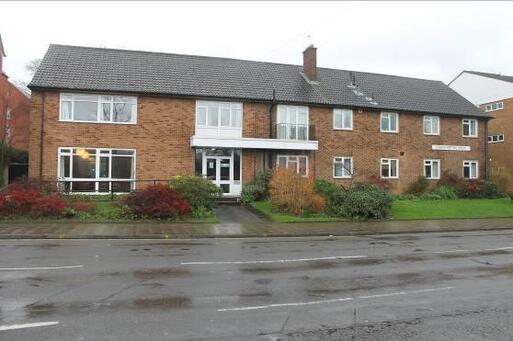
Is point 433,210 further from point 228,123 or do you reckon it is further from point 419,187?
point 228,123

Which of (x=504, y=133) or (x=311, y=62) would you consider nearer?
(x=311, y=62)

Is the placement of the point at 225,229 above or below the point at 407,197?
below

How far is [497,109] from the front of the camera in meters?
42.5

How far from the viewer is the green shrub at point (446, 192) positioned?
30466mm

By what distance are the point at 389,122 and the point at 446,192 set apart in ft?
17.7

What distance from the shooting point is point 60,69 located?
1041 inches

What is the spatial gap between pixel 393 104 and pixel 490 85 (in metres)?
16.6

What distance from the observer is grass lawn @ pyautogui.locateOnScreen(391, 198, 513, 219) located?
2386cm

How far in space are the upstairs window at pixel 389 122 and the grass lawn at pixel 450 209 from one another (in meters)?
5.35

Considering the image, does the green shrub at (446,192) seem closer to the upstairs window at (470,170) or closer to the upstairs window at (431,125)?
the upstairs window at (470,170)

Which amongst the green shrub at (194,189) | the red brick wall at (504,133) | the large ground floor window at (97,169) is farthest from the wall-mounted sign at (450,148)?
the large ground floor window at (97,169)

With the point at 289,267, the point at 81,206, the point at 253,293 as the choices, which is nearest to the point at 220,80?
the point at 81,206

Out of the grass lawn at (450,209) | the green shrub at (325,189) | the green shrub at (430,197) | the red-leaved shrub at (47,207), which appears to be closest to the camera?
the red-leaved shrub at (47,207)

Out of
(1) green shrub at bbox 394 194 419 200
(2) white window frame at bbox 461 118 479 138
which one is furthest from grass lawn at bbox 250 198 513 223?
(2) white window frame at bbox 461 118 479 138
